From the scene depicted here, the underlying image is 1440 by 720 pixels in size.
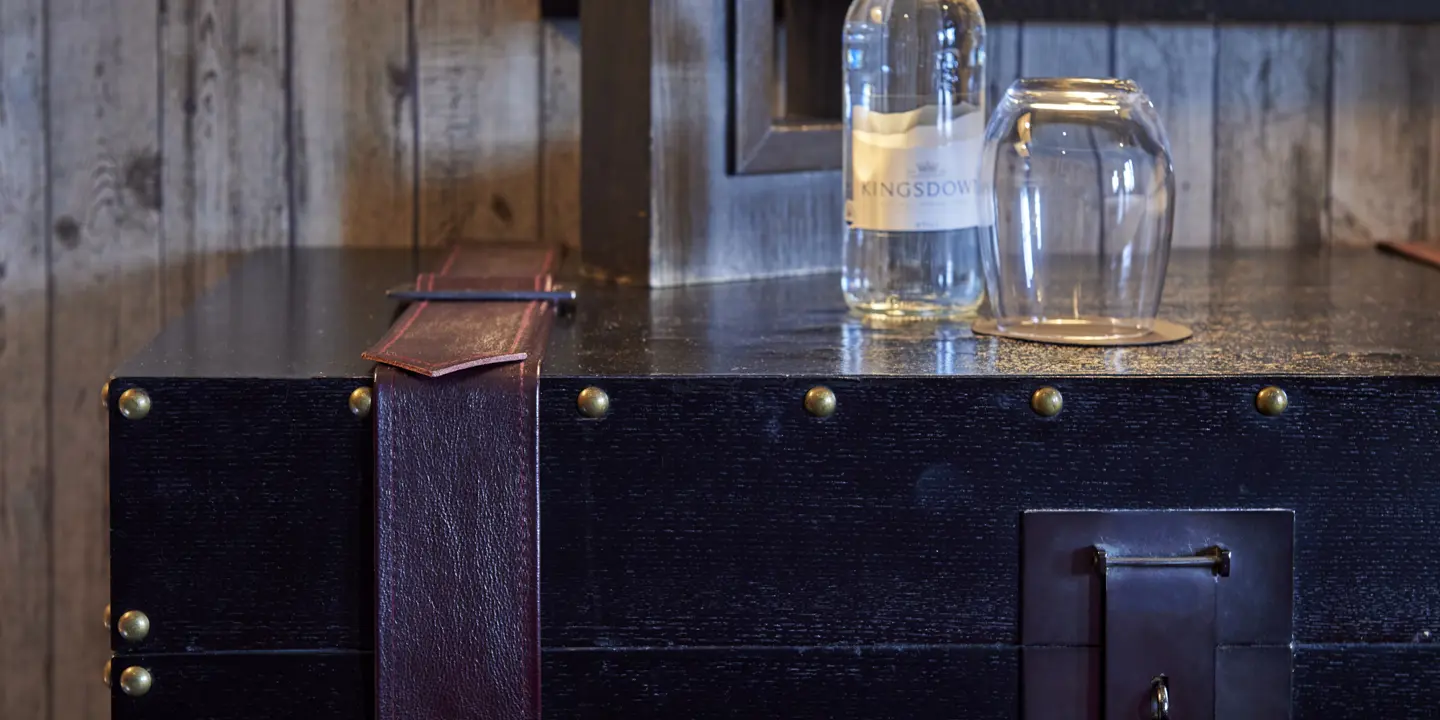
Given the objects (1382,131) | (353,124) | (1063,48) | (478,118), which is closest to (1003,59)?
(1063,48)

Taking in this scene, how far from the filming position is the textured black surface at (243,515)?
0.77m

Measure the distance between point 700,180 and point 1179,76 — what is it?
0.47 m

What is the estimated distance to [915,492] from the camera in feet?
2.60

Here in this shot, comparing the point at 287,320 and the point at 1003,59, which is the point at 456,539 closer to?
the point at 287,320

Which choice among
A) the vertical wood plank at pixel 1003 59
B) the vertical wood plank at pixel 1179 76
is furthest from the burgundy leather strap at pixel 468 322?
the vertical wood plank at pixel 1179 76

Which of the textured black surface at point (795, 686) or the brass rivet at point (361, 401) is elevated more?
the brass rivet at point (361, 401)

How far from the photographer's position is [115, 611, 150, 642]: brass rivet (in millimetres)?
780

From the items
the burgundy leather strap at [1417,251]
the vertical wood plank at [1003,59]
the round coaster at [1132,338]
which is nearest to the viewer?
the round coaster at [1132,338]

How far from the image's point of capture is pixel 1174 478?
2.60 ft

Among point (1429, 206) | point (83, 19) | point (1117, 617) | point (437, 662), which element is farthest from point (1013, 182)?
point (83, 19)

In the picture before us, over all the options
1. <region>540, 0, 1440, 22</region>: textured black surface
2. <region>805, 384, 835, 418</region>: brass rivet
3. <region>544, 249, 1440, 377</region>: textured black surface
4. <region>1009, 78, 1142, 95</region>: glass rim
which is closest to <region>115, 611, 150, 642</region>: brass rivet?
<region>544, 249, 1440, 377</region>: textured black surface

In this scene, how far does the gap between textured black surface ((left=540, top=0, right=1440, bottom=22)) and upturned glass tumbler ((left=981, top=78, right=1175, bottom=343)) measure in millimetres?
343

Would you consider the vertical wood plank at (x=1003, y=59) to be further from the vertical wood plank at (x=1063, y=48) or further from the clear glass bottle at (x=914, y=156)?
the clear glass bottle at (x=914, y=156)

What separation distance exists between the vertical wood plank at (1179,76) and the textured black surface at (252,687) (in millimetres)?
847
